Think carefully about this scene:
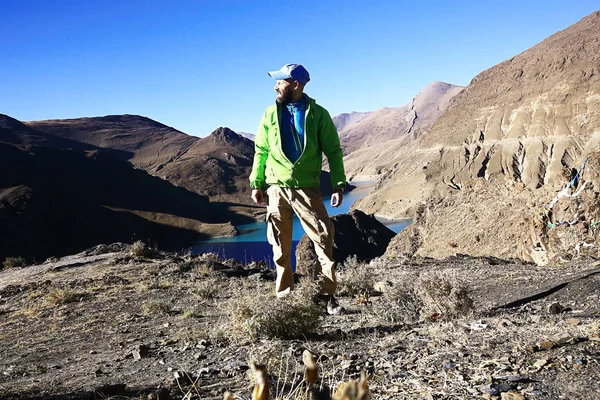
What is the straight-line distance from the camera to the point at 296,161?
383cm

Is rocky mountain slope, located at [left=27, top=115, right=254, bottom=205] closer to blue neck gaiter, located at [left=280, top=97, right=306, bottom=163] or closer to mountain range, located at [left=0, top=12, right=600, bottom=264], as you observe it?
mountain range, located at [left=0, top=12, right=600, bottom=264]

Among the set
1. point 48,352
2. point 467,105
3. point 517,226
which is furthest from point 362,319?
point 467,105

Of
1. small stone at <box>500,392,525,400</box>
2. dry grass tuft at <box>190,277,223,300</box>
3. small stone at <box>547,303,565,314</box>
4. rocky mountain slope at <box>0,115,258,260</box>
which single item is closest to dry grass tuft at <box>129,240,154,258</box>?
dry grass tuft at <box>190,277,223,300</box>

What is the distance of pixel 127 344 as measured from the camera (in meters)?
4.04

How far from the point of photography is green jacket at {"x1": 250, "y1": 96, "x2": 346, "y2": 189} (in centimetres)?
382

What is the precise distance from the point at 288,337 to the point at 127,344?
1.57 m

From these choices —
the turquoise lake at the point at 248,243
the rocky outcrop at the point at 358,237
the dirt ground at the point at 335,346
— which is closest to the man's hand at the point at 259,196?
the dirt ground at the point at 335,346

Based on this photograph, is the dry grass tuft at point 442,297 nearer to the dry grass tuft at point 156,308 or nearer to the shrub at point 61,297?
the dry grass tuft at point 156,308

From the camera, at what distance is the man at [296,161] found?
3.83 metres

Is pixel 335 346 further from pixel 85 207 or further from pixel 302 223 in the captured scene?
pixel 85 207

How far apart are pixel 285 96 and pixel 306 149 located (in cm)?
44

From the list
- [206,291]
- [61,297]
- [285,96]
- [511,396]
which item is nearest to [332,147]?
[285,96]

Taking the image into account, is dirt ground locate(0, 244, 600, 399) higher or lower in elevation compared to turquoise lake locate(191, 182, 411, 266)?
higher

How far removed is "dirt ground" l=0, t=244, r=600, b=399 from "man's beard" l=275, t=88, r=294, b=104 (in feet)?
4.61
